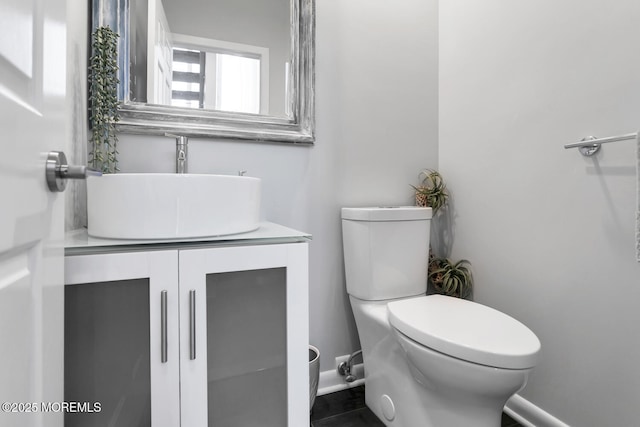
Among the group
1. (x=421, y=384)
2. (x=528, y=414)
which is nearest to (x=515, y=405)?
(x=528, y=414)

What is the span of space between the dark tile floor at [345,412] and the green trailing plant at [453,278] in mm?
499

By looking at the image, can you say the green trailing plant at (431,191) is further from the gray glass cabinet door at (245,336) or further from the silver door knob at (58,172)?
the silver door knob at (58,172)

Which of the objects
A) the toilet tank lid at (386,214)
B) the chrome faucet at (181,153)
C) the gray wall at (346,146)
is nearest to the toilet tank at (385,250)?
the toilet tank lid at (386,214)

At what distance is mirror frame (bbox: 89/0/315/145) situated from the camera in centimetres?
110

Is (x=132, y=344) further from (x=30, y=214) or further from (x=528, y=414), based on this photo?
(x=528, y=414)

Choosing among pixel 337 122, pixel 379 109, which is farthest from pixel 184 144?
pixel 379 109

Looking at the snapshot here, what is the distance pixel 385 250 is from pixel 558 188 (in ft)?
2.11

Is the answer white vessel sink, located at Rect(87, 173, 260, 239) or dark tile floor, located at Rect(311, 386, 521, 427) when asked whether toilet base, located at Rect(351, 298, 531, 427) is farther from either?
white vessel sink, located at Rect(87, 173, 260, 239)

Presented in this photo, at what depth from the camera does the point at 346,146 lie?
148cm

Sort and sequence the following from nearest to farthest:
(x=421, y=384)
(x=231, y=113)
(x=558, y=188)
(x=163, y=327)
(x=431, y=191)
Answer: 1. (x=163, y=327)
2. (x=421, y=384)
3. (x=558, y=188)
4. (x=231, y=113)
5. (x=431, y=191)

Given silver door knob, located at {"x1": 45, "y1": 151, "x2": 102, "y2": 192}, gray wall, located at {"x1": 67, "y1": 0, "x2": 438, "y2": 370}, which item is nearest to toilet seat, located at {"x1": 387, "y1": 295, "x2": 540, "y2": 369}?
gray wall, located at {"x1": 67, "y1": 0, "x2": 438, "y2": 370}

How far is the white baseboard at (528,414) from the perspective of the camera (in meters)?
1.18

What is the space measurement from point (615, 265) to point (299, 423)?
1.04m

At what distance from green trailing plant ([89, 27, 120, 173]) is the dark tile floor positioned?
1.17 meters
